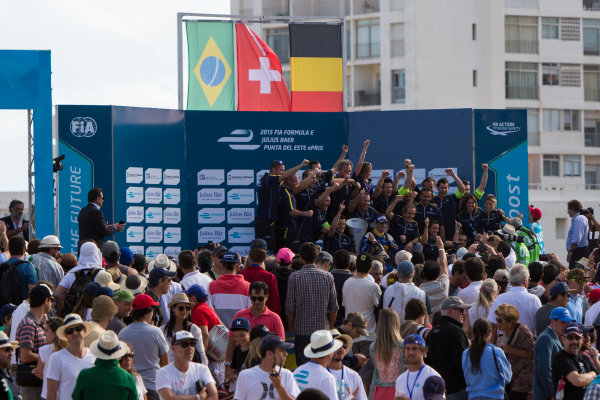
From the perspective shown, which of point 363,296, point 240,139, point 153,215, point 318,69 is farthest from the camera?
point 318,69

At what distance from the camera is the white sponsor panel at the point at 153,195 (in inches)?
711

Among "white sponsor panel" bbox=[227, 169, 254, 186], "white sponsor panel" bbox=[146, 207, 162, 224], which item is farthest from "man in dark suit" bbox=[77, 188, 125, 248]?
"white sponsor panel" bbox=[227, 169, 254, 186]

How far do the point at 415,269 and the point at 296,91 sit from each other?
8.31 metres

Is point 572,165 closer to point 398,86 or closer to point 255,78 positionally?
point 398,86

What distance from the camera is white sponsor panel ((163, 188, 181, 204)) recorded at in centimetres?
1824

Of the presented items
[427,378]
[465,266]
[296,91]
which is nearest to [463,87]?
[296,91]

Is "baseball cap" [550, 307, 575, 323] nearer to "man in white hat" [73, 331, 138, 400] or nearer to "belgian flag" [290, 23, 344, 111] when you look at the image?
"man in white hat" [73, 331, 138, 400]

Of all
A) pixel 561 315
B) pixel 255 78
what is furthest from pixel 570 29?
pixel 561 315

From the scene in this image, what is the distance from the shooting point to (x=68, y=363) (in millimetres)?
8312

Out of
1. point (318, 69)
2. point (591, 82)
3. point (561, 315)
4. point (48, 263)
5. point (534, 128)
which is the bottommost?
point (561, 315)

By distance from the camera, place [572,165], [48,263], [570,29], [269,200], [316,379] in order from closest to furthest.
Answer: [316,379] < [48,263] < [269,200] < [570,29] < [572,165]

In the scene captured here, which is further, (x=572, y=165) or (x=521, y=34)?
(x=572, y=165)

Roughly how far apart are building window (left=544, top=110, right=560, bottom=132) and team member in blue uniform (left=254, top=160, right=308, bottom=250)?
40.7m

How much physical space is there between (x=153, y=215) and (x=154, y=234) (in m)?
0.31
